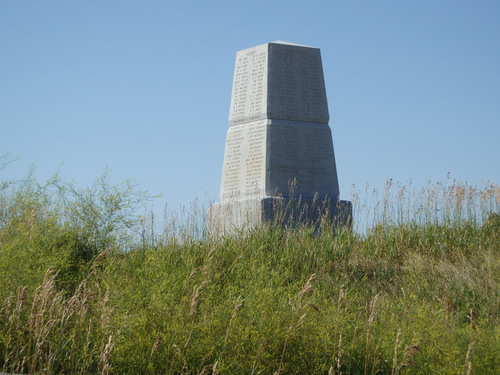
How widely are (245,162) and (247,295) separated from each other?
495cm

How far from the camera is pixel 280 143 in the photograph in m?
9.29

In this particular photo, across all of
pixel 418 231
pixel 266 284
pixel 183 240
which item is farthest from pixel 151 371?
pixel 418 231

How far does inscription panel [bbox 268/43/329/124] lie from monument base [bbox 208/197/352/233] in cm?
133

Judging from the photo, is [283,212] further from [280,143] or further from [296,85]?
[296,85]

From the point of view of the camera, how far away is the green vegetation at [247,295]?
12.2 ft

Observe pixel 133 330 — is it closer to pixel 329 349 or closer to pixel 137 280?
pixel 329 349

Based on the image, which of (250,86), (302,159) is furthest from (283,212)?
(250,86)

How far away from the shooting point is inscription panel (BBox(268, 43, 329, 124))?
9492 millimetres

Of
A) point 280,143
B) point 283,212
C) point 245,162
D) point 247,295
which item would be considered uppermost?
point 280,143

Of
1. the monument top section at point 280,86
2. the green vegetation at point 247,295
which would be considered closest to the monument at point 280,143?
the monument top section at point 280,86

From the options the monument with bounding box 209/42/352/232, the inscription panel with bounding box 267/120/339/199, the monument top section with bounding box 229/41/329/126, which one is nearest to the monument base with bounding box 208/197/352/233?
the monument with bounding box 209/42/352/232

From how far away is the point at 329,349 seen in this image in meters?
3.92

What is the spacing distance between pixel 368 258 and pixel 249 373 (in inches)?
152

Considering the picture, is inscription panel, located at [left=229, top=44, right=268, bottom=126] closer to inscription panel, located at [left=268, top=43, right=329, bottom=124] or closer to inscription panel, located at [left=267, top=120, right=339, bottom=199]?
inscription panel, located at [left=268, top=43, right=329, bottom=124]
